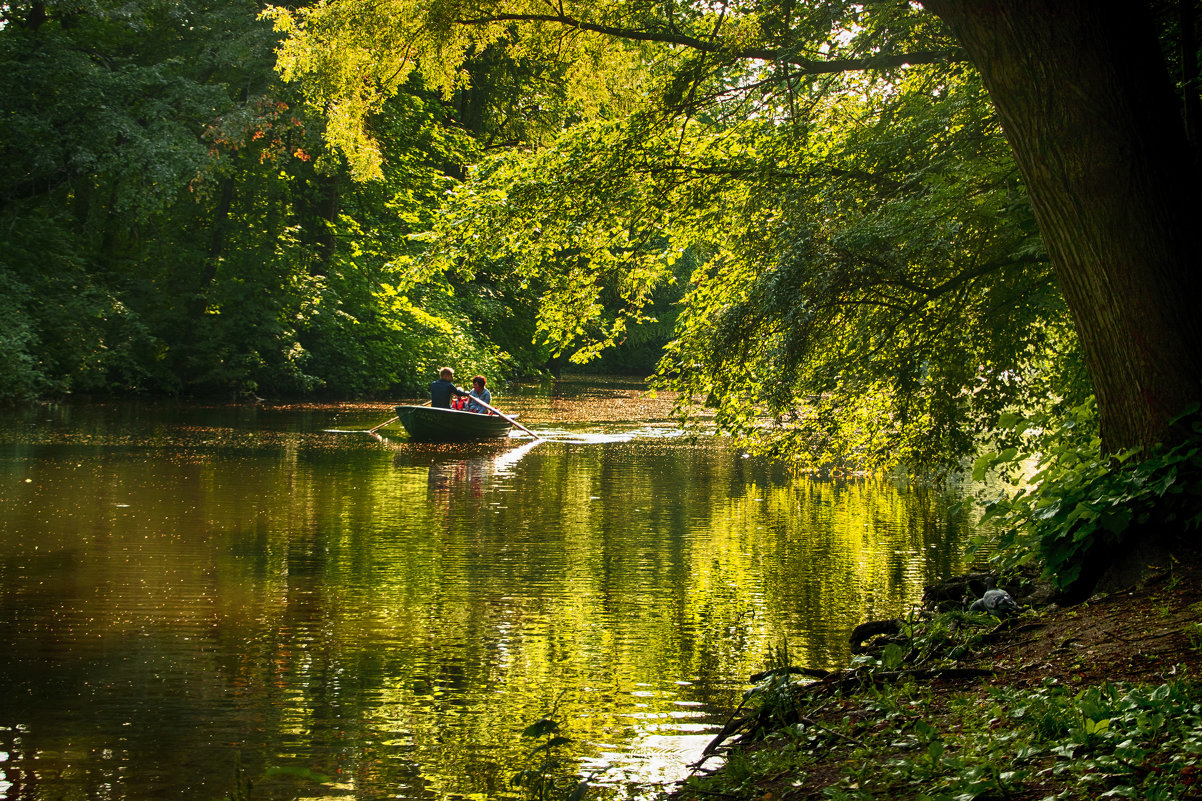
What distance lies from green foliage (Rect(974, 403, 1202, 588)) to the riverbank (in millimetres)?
238

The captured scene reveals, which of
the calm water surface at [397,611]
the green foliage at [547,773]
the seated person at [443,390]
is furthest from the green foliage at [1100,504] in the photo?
the seated person at [443,390]

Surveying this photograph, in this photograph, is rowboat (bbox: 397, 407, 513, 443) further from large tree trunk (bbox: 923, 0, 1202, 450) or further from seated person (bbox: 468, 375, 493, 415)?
large tree trunk (bbox: 923, 0, 1202, 450)

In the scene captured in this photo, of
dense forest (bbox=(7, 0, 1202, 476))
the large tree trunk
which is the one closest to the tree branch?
dense forest (bbox=(7, 0, 1202, 476))

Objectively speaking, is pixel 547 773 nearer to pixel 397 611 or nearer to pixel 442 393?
pixel 397 611

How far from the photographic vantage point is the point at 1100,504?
5.32 m

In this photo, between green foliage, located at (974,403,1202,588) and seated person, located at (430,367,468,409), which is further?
seated person, located at (430,367,468,409)

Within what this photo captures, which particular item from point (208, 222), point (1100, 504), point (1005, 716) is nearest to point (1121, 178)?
point (1100, 504)

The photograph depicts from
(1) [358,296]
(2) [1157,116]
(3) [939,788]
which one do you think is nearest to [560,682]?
(3) [939,788]

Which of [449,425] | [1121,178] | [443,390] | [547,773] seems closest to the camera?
[547,773]

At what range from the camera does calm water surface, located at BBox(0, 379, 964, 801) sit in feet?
17.4

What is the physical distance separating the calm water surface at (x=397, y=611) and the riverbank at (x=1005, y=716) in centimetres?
61

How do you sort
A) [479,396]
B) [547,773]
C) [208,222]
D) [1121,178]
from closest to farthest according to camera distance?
[547,773] < [1121,178] < [479,396] < [208,222]

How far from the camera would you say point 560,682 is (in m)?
6.45

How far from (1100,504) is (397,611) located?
469cm
